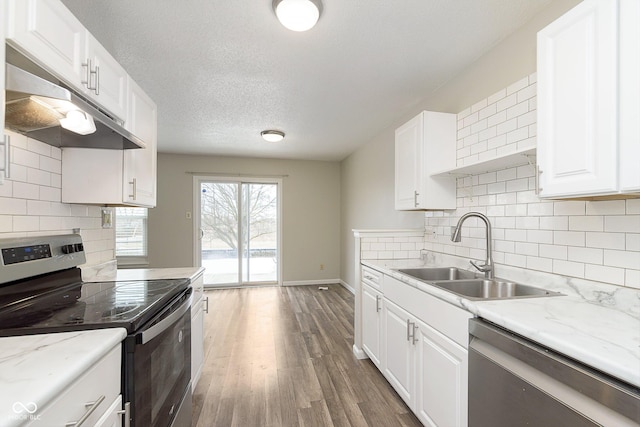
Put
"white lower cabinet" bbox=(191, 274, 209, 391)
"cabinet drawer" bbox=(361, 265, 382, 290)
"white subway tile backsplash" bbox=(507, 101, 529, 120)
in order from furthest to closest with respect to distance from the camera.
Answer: "cabinet drawer" bbox=(361, 265, 382, 290) → "white lower cabinet" bbox=(191, 274, 209, 391) → "white subway tile backsplash" bbox=(507, 101, 529, 120)

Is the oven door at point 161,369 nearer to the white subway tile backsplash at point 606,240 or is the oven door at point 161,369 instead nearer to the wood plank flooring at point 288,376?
the wood plank flooring at point 288,376

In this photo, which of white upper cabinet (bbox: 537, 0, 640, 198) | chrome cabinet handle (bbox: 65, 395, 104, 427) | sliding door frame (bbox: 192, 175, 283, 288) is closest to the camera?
chrome cabinet handle (bbox: 65, 395, 104, 427)

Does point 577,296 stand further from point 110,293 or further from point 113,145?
point 113,145

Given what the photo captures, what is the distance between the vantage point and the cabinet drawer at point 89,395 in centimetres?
67

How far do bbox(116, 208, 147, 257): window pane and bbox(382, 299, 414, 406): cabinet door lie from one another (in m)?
4.71

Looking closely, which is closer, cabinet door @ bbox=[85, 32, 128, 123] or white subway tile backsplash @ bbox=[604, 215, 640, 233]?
white subway tile backsplash @ bbox=[604, 215, 640, 233]

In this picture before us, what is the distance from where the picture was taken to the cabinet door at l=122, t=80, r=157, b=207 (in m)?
1.74

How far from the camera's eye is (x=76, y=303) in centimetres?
123

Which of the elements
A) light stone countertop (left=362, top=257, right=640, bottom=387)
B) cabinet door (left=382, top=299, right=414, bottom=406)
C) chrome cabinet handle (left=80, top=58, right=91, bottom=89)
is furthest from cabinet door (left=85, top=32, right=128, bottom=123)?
cabinet door (left=382, top=299, right=414, bottom=406)

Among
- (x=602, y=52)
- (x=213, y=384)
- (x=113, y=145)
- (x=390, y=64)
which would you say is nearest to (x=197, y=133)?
(x=113, y=145)

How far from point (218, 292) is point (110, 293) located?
12.0ft

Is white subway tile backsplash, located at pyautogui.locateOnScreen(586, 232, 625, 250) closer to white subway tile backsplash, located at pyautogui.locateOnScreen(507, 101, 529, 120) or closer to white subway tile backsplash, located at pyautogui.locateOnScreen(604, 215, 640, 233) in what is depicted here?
white subway tile backsplash, located at pyautogui.locateOnScreen(604, 215, 640, 233)

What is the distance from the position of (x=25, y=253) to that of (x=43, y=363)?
2.93 feet

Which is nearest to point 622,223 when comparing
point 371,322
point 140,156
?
point 371,322
